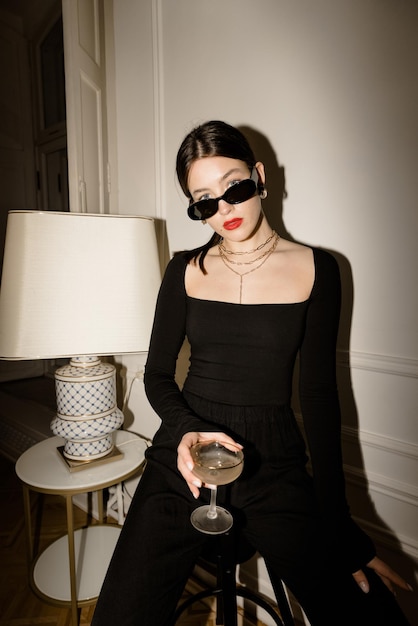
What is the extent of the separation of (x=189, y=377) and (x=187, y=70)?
52.2 inches

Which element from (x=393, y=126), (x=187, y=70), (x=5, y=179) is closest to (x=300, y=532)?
(x=393, y=126)

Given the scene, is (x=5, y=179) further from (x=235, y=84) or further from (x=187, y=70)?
(x=235, y=84)

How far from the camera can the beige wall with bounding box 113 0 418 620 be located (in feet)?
3.92

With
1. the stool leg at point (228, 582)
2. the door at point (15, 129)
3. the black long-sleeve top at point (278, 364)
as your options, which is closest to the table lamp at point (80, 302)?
the black long-sleeve top at point (278, 364)

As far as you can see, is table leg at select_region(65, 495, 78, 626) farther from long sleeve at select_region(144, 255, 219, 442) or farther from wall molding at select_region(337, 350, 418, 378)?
wall molding at select_region(337, 350, 418, 378)

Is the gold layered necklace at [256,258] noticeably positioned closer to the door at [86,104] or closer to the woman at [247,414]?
the woman at [247,414]

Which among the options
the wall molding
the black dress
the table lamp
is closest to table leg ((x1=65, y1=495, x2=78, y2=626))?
the table lamp

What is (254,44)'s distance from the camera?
1.47 m

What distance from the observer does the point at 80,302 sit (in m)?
1.41

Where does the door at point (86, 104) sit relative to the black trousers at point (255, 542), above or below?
above

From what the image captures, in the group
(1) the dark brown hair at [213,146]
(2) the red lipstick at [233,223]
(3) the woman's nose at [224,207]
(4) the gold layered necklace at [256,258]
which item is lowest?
(4) the gold layered necklace at [256,258]

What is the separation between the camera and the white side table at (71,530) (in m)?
1.45

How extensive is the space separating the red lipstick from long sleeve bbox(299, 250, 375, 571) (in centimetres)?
26

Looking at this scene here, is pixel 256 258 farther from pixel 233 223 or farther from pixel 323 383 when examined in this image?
pixel 323 383
